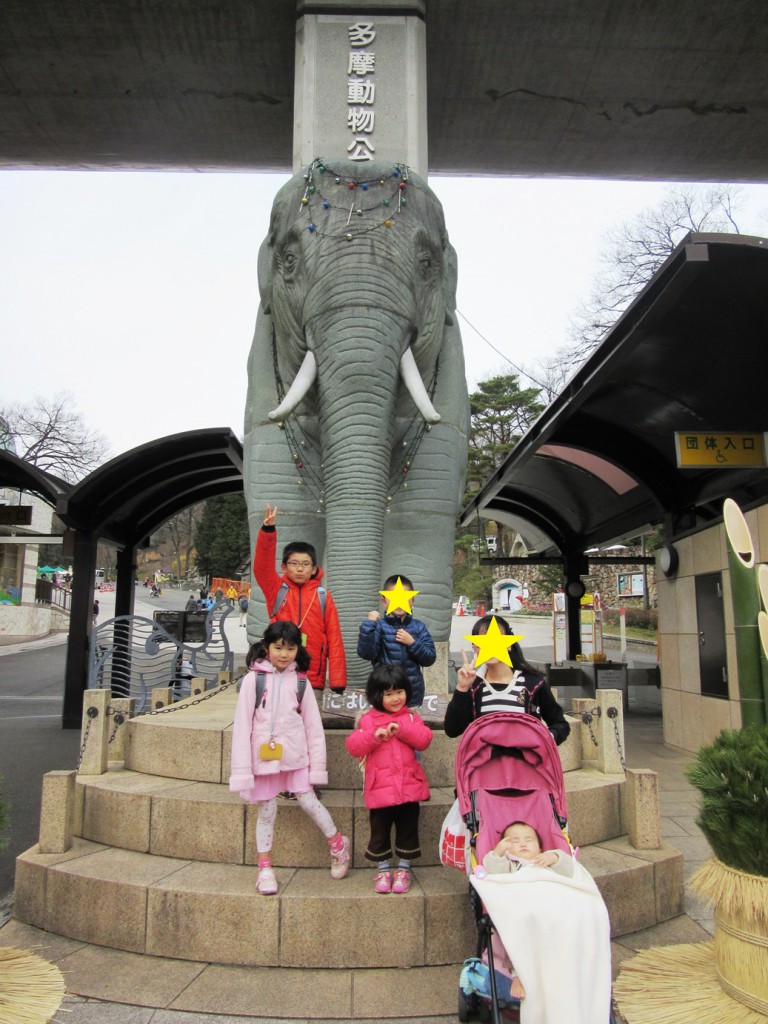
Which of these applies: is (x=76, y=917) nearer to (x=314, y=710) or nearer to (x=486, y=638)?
(x=314, y=710)

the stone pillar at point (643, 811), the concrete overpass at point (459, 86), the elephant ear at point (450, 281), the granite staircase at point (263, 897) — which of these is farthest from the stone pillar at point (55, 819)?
the concrete overpass at point (459, 86)

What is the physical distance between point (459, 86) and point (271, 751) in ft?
32.2

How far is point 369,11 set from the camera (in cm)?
855

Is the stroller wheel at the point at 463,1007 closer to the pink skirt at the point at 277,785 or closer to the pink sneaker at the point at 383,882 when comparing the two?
the pink sneaker at the point at 383,882

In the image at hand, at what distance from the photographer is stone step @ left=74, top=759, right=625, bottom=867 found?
4.04 m

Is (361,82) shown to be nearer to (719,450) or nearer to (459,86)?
(459,86)

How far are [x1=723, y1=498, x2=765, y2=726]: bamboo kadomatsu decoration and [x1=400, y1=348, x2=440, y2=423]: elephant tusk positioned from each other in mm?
2884

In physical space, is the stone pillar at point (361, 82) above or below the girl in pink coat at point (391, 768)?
above

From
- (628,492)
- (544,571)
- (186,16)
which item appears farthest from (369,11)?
(544,571)

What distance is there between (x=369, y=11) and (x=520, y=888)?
9233 mm

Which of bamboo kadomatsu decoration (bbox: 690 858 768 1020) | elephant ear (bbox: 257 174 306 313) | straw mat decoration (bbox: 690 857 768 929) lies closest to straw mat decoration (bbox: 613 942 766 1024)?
bamboo kadomatsu decoration (bbox: 690 858 768 1020)

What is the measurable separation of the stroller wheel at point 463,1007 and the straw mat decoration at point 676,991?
65cm

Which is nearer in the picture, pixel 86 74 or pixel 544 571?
pixel 86 74

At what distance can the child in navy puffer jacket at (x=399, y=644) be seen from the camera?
416 cm
